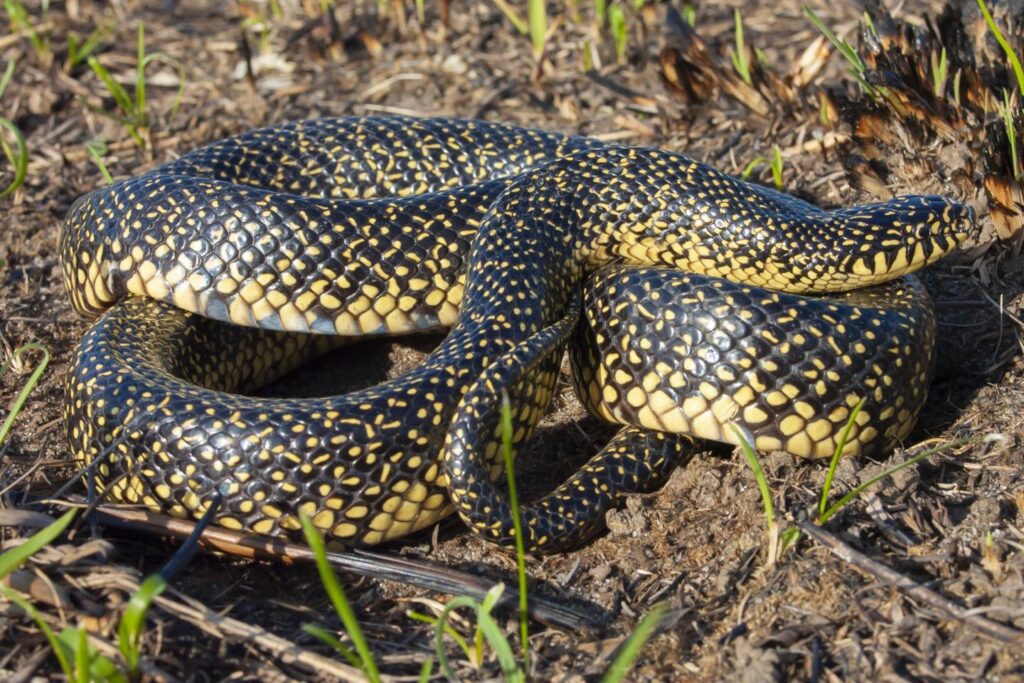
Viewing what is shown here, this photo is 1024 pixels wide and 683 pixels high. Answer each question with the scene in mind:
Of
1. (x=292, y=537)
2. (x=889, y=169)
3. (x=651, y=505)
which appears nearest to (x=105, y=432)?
(x=292, y=537)

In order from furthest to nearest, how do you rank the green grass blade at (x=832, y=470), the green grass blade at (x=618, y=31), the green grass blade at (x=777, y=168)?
the green grass blade at (x=618, y=31) → the green grass blade at (x=777, y=168) → the green grass blade at (x=832, y=470)

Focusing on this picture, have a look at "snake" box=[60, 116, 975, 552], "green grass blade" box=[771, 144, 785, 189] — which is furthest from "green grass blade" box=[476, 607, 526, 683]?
"green grass blade" box=[771, 144, 785, 189]

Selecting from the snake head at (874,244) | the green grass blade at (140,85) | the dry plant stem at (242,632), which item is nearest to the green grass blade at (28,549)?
the dry plant stem at (242,632)

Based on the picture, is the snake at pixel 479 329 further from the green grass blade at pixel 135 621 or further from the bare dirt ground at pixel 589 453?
the green grass blade at pixel 135 621

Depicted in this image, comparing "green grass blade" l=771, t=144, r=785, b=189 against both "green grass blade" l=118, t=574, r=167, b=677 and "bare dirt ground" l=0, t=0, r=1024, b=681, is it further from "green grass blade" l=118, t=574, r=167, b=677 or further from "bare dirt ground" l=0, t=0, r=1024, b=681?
"green grass blade" l=118, t=574, r=167, b=677

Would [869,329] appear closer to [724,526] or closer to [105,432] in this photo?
[724,526]

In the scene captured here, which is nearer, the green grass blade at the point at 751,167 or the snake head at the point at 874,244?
the snake head at the point at 874,244
